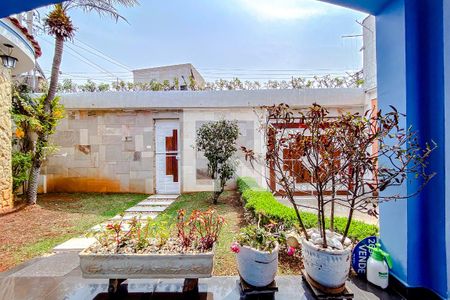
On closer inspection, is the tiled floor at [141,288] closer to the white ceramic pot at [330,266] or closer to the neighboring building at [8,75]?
the white ceramic pot at [330,266]

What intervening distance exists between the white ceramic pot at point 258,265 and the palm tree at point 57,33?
545 cm

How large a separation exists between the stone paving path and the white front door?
1.53 ft

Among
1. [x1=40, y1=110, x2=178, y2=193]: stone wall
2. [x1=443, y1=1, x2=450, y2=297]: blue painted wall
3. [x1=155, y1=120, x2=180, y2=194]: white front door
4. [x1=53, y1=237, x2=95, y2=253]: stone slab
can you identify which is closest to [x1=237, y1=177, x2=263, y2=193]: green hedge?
[x1=155, y1=120, x2=180, y2=194]: white front door

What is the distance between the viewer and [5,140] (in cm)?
508

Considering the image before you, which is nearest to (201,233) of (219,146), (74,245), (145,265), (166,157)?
(145,265)

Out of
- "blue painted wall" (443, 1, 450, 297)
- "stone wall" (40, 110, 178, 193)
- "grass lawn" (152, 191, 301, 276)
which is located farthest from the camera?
"stone wall" (40, 110, 178, 193)

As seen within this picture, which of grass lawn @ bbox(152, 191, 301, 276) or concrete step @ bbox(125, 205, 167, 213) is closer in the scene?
grass lawn @ bbox(152, 191, 301, 276)

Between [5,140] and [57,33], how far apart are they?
2363 millimetres

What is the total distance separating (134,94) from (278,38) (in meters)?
4.07

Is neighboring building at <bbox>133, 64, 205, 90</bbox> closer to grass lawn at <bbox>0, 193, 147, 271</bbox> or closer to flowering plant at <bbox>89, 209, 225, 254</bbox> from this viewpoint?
grass lawn at <bbox>0, 193, 147, 271</bbox>

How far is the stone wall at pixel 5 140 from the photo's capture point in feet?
16.2

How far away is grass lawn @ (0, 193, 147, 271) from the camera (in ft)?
11.2

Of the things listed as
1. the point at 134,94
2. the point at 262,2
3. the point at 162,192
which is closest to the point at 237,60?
the point at 134,94

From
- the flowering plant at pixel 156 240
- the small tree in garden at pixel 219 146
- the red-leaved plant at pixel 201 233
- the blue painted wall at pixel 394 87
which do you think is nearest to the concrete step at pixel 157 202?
the small tree in garden at pixel 219 146
